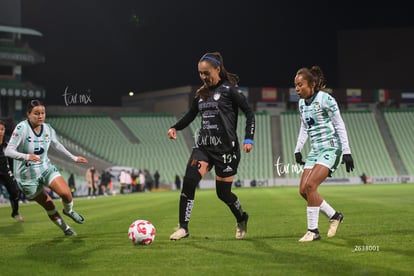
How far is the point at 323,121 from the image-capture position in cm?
Result: 901

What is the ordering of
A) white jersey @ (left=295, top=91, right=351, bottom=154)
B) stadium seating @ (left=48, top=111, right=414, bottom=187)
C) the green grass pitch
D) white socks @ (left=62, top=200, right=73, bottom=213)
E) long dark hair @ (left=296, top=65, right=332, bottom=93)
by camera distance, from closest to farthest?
the green grass pitch
white jersey @ (left=295, top=91, right=351, bottom=154)
long dark hair @ (left=296, top=65, right=332, bottom=93)
white socks @ (left=62, top=200, right=73, bottom=213)
stadium seating @ (left=48, top=111, right=414, bottom=187)

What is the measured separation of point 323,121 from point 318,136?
0.81 feet

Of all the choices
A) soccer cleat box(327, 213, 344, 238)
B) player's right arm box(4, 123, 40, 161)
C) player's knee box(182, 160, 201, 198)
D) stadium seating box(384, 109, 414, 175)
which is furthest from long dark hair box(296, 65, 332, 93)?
stadium seating box(384, 109, 414, 175)

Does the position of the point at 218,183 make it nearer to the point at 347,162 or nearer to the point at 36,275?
the point at 347,162

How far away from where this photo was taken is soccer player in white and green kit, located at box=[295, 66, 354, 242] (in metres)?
8.83

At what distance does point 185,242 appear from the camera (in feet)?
28.3

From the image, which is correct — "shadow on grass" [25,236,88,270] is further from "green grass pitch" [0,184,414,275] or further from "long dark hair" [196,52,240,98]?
"long dark hair" [196,52,240,98]

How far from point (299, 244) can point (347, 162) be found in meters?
1.45

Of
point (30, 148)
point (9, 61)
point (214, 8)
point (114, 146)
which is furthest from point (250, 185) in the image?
point (30, 148)

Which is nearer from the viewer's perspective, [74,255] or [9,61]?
[74,255]

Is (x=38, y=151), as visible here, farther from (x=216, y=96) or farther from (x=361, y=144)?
(x=361, y=144)

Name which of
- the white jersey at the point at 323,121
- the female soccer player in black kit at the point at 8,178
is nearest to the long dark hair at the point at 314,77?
the white jersey at the point at 323,121

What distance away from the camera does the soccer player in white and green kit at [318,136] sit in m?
8.83

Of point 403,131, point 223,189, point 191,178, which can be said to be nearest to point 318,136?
point 223,189
